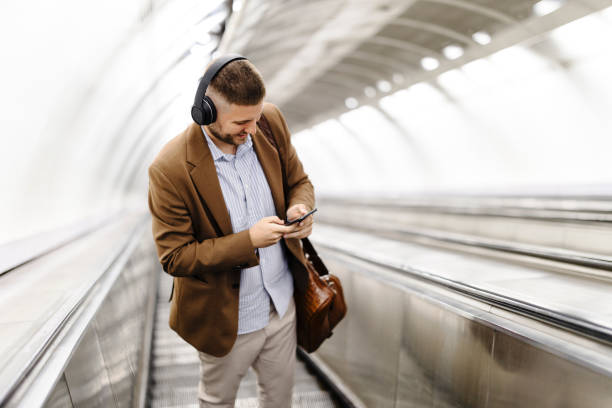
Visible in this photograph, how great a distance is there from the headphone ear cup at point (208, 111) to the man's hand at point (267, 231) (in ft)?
A: 1.50

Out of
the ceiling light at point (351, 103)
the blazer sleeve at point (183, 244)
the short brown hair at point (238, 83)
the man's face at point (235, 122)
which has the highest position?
the ceiling light at point (351, 103)

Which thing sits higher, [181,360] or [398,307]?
[398,307]

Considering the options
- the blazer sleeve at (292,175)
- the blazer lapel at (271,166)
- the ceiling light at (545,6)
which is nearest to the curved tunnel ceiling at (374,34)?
the ceiling light at (545,6)

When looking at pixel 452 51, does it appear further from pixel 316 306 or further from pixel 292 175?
pixel 316 306

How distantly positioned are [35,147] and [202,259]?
3.97 meters

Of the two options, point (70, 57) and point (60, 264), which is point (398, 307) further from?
point (70, 57)

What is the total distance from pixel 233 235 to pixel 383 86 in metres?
12.4

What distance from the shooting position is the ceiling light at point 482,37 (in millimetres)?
8615

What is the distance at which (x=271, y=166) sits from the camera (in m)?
1.97

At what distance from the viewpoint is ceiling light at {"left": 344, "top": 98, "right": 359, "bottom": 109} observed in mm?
15294

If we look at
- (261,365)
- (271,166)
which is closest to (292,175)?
(271,166)

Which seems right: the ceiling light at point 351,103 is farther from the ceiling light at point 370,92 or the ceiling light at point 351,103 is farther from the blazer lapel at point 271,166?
the blazer lapel at point 271,166

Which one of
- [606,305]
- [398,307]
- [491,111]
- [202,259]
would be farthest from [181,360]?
[491,111]

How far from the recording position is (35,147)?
4539 mm
